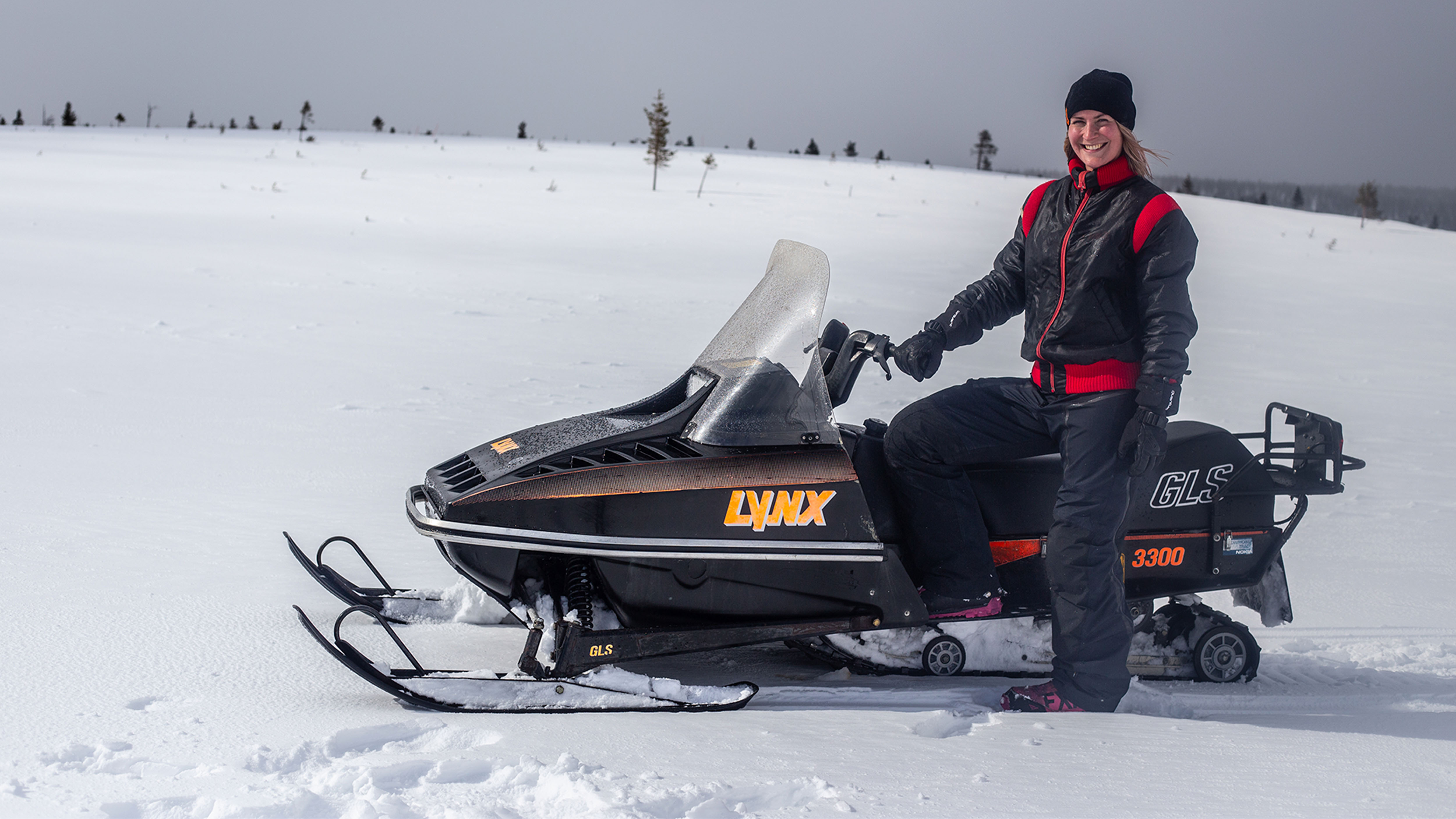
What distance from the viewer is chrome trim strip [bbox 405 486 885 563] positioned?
2.88 metres

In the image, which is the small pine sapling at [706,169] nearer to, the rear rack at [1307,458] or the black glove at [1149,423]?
the rear rack at [1307,458]

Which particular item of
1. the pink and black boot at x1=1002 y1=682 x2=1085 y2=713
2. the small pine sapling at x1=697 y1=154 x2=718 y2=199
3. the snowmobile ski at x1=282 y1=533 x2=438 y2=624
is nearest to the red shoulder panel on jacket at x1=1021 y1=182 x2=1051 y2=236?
the pink and black boot at x1=1002 y1=682 x2=1085 y2=713

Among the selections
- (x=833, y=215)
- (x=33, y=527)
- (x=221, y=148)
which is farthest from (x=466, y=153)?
(x=33, y=527)

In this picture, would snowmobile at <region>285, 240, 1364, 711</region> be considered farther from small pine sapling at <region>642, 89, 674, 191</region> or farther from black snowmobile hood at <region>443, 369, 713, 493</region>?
small pine sapling at <region>642, 89, 674, 191</region>

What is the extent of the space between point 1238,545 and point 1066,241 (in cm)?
124

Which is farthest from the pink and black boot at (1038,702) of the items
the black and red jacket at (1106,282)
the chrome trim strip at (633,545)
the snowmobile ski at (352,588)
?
the snowmobile ski at (352,588)

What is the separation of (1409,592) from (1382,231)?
85.7 ft

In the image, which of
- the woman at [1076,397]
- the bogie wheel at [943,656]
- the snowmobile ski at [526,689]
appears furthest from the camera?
the bogie wheel at [943,656]

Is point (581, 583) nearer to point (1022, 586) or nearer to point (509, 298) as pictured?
point (1022, 586)

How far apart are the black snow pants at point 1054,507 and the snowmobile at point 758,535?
0.37ft

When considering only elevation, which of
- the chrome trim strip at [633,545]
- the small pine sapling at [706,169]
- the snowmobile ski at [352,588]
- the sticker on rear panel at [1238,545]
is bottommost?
the snowmobile ski at [352,588]

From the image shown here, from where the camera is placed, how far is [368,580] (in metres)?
3.95

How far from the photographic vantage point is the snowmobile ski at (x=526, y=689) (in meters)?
2.82

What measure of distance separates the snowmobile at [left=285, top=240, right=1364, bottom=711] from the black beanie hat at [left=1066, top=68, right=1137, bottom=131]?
0.82 m
